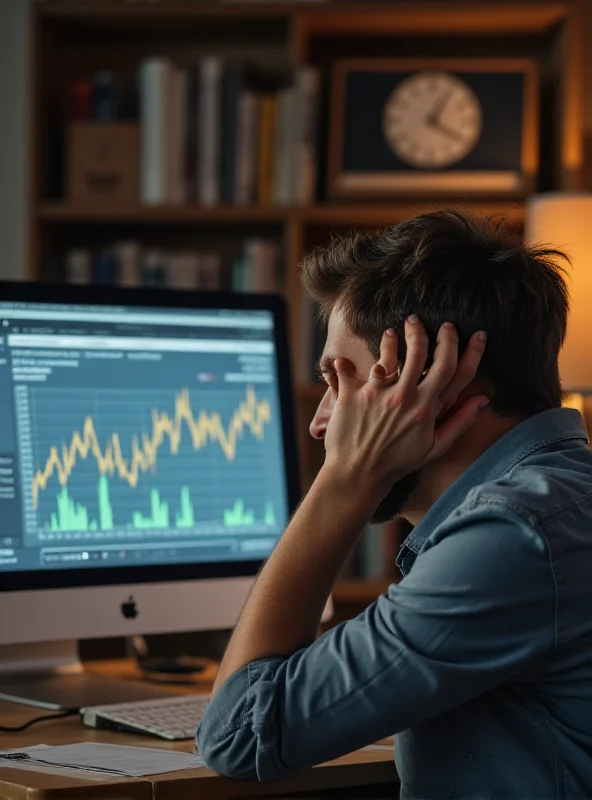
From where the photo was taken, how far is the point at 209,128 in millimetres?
2916

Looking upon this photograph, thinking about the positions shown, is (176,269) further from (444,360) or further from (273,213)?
(444,360)

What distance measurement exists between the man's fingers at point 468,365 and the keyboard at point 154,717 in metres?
0.48

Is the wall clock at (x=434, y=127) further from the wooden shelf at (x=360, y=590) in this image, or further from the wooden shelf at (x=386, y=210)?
the wooden shelf at (x=360, y=590)

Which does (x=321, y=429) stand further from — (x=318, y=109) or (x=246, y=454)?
(x=318, y=109)

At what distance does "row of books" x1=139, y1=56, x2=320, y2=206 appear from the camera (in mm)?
2908

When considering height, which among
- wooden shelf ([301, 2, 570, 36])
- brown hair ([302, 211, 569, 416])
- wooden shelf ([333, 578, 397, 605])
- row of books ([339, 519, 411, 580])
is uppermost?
wooden shelf ([301, 2, 570, 36])

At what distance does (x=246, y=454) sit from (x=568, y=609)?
707 mm

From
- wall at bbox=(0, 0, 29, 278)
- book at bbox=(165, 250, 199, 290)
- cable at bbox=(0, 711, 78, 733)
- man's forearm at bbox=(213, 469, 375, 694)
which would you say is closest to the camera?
man's forearm at bbox=(213, 469, 375, 694)

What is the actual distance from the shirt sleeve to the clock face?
2075 millimetres

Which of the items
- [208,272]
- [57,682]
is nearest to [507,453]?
[57,682]

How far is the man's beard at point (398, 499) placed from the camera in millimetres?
1168

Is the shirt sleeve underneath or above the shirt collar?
underneath

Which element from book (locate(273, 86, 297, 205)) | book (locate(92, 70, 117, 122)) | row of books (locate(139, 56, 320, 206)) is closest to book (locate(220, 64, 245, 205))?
row of books (locate(139, 56, 320, 206))

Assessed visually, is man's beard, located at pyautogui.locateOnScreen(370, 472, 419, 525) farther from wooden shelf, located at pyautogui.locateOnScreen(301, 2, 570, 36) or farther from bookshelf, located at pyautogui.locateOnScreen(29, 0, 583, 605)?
wooden shelf, located at pyautogui.locateOnScreen(301, 2, 570, 36)
